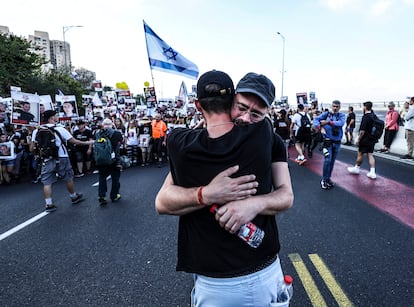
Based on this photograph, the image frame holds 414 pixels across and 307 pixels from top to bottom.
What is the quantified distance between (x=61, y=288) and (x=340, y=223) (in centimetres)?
378

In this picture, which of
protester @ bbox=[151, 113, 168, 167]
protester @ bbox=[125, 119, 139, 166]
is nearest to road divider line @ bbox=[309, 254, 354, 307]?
protester @ bbox=[151, 113, 168, 167]

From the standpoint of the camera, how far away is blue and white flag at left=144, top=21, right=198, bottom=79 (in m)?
7.03

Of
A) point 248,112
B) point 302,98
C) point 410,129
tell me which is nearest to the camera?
point 248,112

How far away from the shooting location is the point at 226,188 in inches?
44.5

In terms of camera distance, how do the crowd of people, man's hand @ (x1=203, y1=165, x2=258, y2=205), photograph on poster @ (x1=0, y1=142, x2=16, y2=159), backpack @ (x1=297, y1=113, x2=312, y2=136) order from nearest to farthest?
1. man's hand @ (x1=203, y1=165, x2=258, y2=205)
2. photograph on poster @ (x1=0, y1=142, x2=16, y2=159)
3. the crowd of people
4. backpack @ (x1=297, y1=113, x2=312, y2=136)

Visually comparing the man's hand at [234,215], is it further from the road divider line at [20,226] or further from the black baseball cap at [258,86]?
the road divider line at [20,226]

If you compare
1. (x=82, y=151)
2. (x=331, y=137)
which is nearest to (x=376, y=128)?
(x=331, y=137)

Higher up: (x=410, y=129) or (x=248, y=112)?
(x=248, y=112)

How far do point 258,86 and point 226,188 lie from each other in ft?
1.76

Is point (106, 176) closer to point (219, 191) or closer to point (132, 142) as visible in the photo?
point (132, 142)

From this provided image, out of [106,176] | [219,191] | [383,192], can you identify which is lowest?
[383,192]

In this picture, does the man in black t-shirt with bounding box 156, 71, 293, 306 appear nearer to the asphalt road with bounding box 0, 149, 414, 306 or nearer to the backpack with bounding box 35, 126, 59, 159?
the asphalt road with bounding box 0, 149, 414, 306

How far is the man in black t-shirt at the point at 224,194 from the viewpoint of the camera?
3.76ft

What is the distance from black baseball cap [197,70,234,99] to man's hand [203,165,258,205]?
13.3 inches
